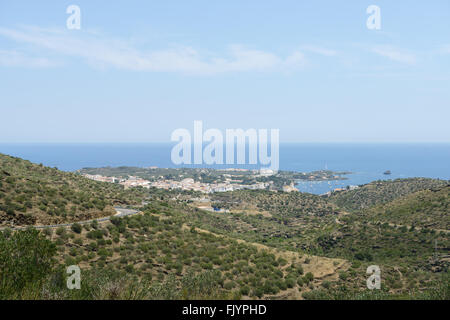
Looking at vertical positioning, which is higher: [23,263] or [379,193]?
[23,263]

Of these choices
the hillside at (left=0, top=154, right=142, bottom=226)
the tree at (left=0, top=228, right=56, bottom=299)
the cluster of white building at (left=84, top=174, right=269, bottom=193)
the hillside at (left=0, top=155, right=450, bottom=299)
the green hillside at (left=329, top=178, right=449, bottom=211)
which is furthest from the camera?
the cluster of white building at (left=84, top=174, right=269, bottom=193)

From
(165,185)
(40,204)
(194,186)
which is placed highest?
(40,204)

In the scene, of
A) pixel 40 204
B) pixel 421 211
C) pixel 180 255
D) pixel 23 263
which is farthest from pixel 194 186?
pixel 23 263

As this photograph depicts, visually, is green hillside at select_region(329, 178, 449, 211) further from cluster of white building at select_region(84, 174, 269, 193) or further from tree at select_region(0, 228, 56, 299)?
tree at select_region(0, 228, 56, 299)

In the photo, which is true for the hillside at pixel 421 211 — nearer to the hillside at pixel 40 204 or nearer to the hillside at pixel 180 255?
the hillside at pixel 180 255

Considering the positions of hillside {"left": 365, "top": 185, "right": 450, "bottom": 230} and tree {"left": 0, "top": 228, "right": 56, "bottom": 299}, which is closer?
tree {"left": 0, "top": 228, "right": 56, "bottom": 299}

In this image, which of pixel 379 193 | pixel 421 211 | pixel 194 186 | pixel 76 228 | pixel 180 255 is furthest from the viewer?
pixel 194 186

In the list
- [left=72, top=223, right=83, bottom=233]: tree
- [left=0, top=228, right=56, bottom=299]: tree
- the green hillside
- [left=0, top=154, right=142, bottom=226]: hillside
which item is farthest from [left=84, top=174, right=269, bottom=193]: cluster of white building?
[left=0, top=228, right=56, bottom=299]: tree

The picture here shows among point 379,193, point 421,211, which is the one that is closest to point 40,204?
point 421,211

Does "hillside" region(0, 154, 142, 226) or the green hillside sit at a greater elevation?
"hillside" region(0, 154, 142, 226)

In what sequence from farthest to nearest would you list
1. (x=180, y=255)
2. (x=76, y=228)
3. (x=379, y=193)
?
1. (x=379, y=193)
2. (x=180, y=255)
3. (x=76, y=228)

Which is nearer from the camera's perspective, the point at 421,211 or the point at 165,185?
the point at 421,211

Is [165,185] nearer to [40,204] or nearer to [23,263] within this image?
[40,204]
